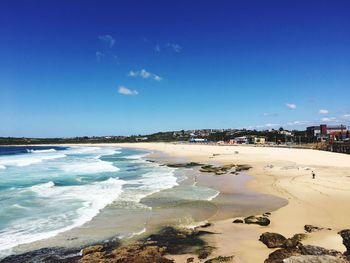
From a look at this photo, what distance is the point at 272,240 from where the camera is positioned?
12727mm

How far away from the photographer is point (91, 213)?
64.2ft

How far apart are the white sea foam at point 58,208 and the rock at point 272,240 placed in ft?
29.3

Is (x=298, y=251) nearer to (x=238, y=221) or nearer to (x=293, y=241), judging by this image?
(x=293, y=241)

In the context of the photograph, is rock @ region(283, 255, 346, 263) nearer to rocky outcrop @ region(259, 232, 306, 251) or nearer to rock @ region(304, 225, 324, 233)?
rocky outcrop @ region(259, 232, 306, 251)

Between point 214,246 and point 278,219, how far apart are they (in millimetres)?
4922

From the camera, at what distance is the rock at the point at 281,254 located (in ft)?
35.4

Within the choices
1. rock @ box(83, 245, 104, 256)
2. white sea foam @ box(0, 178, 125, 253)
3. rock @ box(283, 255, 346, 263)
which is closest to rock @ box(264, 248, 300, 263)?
rock @ box(283, 255, 346, 263)

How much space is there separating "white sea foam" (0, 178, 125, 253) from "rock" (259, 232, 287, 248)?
8918 millimetres

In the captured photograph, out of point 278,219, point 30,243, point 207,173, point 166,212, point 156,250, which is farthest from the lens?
point 207,173

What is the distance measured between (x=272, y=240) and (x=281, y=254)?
1.60 m

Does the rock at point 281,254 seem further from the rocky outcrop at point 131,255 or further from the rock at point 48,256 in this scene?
the rock at point 48,256

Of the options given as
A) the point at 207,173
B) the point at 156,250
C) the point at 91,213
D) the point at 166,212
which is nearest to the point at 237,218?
the point at 166,212

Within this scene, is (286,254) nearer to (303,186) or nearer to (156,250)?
(156,250)

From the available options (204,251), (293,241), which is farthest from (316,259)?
(204,251)
